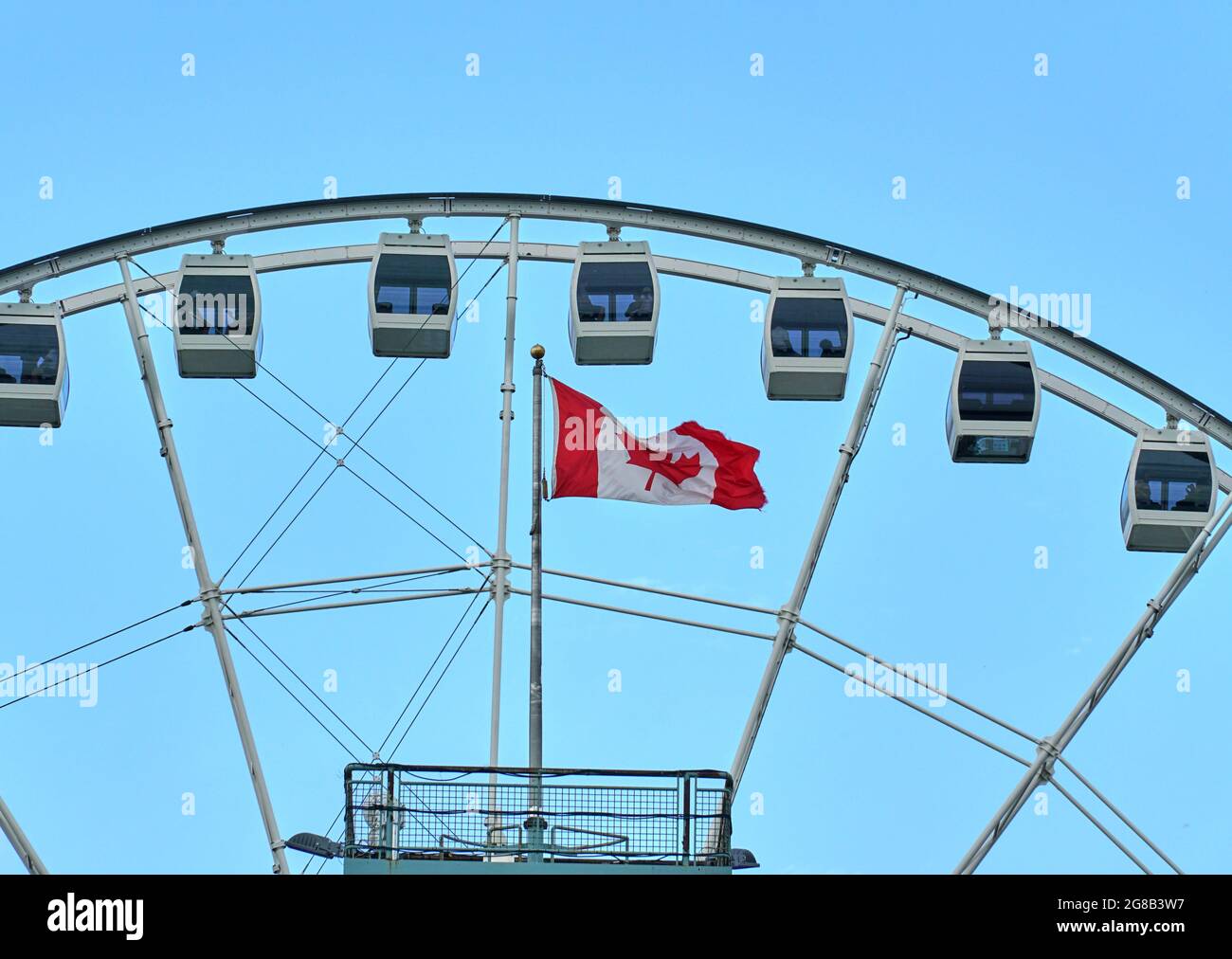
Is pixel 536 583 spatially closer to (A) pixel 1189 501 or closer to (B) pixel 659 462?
(B) pixel 659 462

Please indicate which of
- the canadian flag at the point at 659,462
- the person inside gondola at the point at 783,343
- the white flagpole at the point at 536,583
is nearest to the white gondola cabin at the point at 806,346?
the person inside gondola at the point at 783,343

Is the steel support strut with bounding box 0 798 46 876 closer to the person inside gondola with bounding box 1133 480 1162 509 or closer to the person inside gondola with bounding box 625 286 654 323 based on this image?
the person inside gondola with bounding box 625 286 654 323

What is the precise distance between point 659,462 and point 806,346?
3.00 m

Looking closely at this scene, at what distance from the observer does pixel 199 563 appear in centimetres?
3553

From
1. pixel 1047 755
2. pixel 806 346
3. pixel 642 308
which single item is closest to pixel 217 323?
pixel 642 308

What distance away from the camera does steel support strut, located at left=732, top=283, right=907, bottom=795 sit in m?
34.1

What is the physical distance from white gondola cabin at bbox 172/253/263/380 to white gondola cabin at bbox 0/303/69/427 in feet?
6.36

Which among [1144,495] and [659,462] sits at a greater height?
[659,462]

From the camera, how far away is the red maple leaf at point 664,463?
36719 millimetres

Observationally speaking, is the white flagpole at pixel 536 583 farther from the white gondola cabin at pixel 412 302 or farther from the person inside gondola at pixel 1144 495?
the person inside gondola at pixel 1144 495

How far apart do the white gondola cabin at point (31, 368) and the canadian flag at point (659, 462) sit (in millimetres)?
7891

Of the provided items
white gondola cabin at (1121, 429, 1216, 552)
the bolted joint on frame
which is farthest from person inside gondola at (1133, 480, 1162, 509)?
the bolted joint on frame
